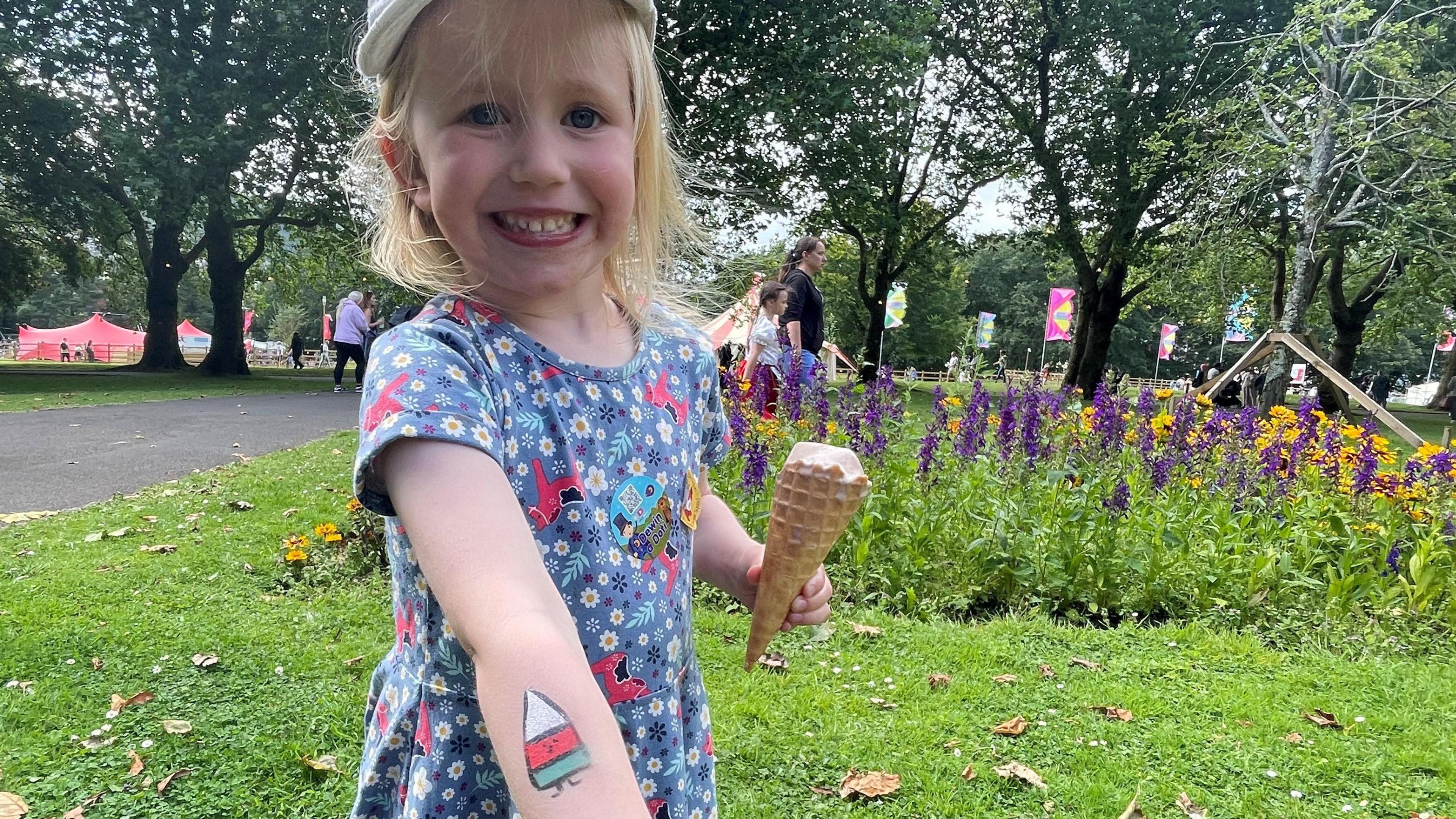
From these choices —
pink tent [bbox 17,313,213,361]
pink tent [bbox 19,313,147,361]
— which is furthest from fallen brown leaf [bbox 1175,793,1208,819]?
pink tent [bbox 19,313,147,361]

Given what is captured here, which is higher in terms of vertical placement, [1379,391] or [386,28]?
[386,28]

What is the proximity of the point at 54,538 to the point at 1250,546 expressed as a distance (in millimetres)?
5830

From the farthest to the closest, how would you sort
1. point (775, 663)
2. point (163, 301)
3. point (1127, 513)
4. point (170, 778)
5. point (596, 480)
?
1. point (163, 301)
2. point (1127, 513)
3. point (775, 663)
4. point (170, 778)
5. point (596, 480)

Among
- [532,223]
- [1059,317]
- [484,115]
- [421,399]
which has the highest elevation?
[1059,317]

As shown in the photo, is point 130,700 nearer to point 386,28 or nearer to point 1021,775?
point 386,28

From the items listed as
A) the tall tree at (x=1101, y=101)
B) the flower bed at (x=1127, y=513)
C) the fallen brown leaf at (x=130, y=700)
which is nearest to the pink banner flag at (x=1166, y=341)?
the tall tree at (x=1101, y=101)

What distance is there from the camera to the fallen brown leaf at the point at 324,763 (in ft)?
7.61

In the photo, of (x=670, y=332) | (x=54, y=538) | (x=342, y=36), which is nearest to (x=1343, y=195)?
(x=670, y=332)

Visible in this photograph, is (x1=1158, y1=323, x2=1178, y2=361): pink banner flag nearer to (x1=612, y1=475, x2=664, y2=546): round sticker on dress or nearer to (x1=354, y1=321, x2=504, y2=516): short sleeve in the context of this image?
(x1=612, y1=475, x2=664, y2=546): round sticker on dress

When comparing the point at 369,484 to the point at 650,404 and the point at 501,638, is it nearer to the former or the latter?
the point at 501,638

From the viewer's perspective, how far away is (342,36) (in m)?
13.3

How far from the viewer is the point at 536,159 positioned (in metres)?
0.92

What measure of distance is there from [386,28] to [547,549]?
1.94ft

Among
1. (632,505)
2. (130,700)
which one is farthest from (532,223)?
(130,700)
